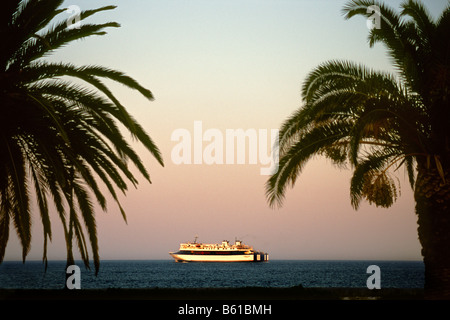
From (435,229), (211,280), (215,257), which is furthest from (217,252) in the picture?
(435,229)

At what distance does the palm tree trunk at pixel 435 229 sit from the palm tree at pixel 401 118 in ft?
0.07

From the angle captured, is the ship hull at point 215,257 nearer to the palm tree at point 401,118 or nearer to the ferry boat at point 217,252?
the ferry boat at point 217,252

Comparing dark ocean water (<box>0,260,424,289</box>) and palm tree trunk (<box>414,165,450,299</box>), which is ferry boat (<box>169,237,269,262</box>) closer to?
dark ocean water (<box>0,260,424,289</box>)

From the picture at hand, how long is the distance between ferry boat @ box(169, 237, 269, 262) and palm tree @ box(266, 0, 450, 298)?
130 m

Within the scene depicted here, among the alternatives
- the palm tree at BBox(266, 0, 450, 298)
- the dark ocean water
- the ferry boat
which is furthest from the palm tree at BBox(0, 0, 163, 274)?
the ferry boat

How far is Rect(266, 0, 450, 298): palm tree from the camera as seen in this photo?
13.1m

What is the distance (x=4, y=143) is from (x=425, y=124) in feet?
32.5

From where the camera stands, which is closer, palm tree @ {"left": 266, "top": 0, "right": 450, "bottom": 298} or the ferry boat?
palm tree @ {"left": 266, "top": 0, "right": 450, "bottom": 298}

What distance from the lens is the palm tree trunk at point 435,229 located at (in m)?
13.1

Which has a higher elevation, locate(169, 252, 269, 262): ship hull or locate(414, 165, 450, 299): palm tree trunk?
locate(414, 165, 450, 299): palm tree trunk

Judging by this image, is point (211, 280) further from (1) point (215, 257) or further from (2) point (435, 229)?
(2) point (435, 229)

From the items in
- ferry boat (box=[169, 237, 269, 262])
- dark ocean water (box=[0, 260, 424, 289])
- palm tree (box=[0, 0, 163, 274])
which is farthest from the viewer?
ferry boat (box=[169, 237, 269, 262])

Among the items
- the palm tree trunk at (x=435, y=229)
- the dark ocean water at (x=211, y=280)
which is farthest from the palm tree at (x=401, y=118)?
the dark ocean water at (x=211, y=280)

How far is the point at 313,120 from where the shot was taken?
14500 mm
